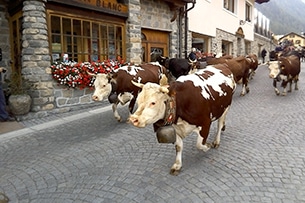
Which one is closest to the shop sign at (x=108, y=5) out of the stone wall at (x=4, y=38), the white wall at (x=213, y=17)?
the stone wall at (x=4, y=38)

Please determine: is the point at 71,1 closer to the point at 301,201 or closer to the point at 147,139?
the point at 147,139

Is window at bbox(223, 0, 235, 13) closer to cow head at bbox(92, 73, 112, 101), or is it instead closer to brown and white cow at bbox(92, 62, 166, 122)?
brown and white cow at bbox(92, 62, 166, 122)

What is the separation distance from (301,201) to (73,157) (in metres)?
3.06

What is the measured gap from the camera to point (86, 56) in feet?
25.7

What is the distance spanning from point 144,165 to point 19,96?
12.9 ft

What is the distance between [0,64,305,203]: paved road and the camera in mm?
3021

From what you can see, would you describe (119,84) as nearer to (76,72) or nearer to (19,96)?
(76,72)

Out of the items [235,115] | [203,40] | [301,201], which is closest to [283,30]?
[203,40]

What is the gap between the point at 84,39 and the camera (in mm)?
7738

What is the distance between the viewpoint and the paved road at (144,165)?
3021 millimetres

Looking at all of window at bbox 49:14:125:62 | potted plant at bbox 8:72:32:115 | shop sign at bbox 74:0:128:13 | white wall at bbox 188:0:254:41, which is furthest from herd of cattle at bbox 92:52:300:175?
white wall at bbox 188:0:254:41

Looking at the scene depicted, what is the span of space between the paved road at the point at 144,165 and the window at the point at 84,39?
232 centimetres

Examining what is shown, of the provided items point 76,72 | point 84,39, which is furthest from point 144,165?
point 84,39

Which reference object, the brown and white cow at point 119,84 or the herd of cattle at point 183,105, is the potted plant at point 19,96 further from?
the herd of cattle at point 183,105
